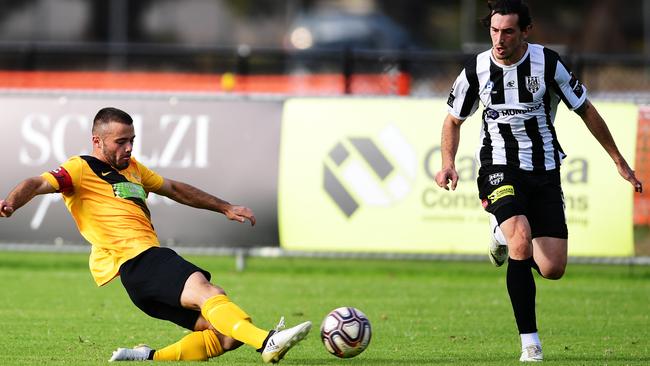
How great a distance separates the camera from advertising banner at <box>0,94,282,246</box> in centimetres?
1422

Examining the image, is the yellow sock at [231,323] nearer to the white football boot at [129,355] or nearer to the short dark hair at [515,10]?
the white football boot at [129,355]

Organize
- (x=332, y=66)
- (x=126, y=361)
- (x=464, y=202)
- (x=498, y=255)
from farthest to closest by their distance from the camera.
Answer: (x=332, y=66), (x=464, y=202), (x=498, y=255), (x=126, y=361)

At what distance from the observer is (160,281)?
7883 millimetres

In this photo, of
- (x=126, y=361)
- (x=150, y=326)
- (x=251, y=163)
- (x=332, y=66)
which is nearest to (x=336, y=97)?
(x=251, y=163)

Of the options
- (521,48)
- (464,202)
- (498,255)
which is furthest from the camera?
(464,202)

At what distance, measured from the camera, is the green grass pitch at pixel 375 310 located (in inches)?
345

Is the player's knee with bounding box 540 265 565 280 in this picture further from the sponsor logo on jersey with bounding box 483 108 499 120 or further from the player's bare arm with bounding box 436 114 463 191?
the sponsor logo on jersey with bounding box 483 108 499 120

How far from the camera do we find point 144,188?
28.0 feet

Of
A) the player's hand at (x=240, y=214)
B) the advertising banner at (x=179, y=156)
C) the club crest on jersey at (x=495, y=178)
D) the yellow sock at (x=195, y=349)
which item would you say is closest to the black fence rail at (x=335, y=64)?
the advertising banner at (x=179, y=156)

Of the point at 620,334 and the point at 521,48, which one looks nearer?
the point at 521,48

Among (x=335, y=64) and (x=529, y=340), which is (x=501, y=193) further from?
(x=335, y=64)

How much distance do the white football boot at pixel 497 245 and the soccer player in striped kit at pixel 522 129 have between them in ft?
0.33

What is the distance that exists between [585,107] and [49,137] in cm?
705

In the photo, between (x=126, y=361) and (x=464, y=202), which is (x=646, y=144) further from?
(x=126, y=361)
